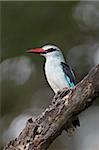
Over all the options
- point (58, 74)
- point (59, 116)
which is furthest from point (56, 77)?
point (59, 116)

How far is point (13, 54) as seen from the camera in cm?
1012

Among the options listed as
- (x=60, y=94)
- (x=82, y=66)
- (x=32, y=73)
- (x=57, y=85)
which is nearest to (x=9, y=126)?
(x=32, y=73)

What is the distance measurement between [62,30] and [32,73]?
100 centimetres

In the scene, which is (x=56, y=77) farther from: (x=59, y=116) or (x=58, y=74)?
(x=59, y=116)

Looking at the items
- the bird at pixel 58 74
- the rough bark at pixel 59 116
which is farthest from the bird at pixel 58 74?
the rough bark at pixel 59 116

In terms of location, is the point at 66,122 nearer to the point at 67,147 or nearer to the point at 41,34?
the point at 41,34

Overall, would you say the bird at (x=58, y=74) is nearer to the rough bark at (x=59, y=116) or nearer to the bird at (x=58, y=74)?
the bird at (x=58, y=74)

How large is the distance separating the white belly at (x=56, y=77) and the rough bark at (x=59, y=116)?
1350 millimetres

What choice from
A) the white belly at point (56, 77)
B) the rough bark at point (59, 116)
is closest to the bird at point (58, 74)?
the white belly at point (56, 77)

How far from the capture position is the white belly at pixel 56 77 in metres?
6.23

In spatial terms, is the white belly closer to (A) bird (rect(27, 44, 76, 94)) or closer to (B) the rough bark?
(A) bird (rect(27, 44, 76, 94))

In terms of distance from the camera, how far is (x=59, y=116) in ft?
15.1

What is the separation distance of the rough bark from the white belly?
1.35 m

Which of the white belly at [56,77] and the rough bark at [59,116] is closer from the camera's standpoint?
the rough bark at [59,116]
